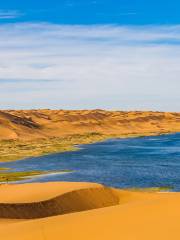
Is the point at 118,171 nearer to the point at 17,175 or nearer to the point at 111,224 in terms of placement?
the point at 17,175

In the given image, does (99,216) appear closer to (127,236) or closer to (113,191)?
(127,236)

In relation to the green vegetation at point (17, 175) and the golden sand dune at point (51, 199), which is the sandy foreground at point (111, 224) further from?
the green vegetation at point (17, 175)

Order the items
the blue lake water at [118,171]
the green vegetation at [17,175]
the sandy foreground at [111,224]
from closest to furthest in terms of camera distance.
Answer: the sandy foreground at [111,224] < the blue lake water at [118,171] < the green vegetation at [17,175]

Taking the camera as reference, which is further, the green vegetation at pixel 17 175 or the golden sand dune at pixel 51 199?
the green vegetation at pixel 17 175

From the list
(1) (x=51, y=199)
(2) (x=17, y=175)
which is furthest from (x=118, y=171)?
(1) (x=51, y=199)

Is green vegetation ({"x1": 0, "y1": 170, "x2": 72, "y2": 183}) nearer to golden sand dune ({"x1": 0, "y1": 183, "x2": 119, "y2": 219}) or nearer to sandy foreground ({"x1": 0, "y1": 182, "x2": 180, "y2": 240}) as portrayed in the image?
golden sand dune ({"x1": 0, "y1": 183, "x2": 119, "y2": 219})

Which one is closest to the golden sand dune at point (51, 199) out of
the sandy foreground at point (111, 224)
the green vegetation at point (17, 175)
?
the sandy foreground at point (111, 224)

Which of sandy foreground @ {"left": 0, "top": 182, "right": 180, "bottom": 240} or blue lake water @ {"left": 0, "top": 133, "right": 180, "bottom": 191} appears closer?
sandy foreground @ {"left": 0, "top": 182, "right": 180, "bottom": 240}

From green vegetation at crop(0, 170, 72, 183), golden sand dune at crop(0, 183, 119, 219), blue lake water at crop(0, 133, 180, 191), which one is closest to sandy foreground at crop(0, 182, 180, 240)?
golden sand dune at crop(0, 183, 119, 219)

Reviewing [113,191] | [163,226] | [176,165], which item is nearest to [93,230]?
[163,226]

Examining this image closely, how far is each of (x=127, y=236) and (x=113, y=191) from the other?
25.2m

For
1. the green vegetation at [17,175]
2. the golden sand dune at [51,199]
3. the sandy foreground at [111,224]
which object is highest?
the sandy foreground at [111,224]

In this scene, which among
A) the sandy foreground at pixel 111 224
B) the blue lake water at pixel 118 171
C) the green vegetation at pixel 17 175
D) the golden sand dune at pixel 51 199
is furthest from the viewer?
the green vegetation at pixel 17 175

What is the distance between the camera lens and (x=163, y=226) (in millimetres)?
15484
